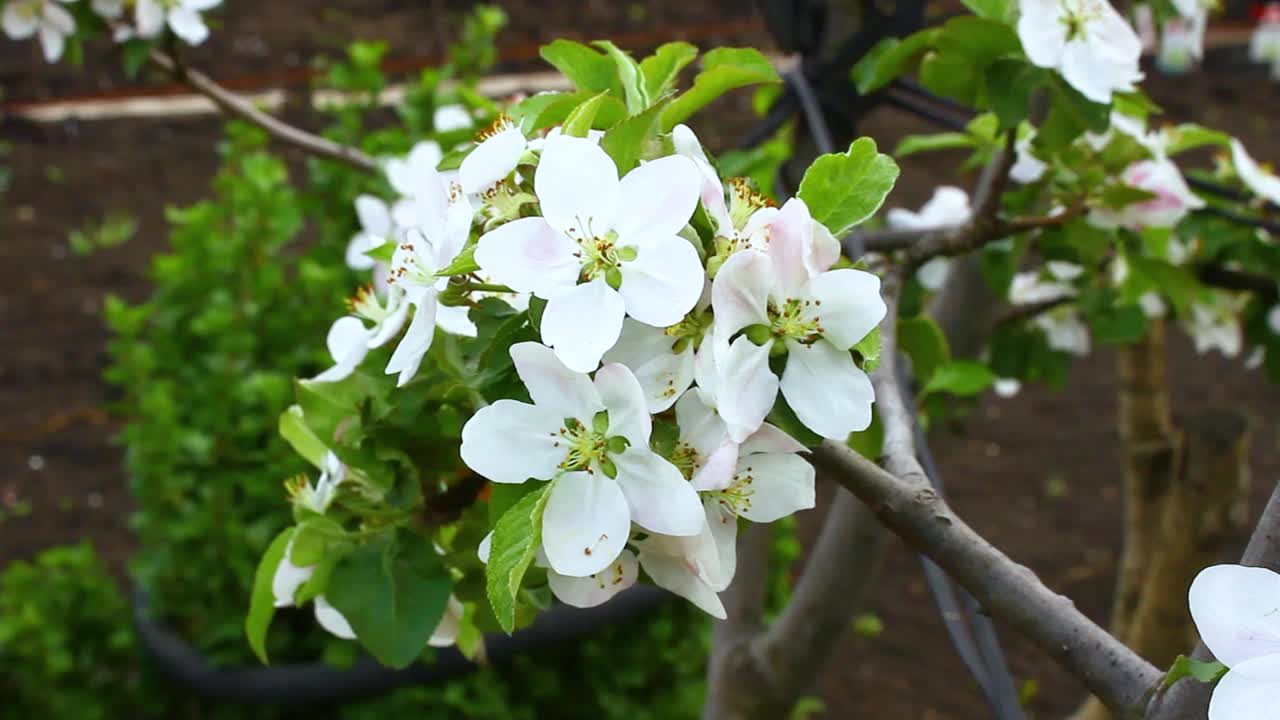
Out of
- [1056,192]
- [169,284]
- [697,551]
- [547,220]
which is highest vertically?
[547,220]

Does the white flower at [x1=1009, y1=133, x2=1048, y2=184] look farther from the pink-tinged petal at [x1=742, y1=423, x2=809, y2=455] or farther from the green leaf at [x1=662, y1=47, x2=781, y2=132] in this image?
the pink-tinged petal at [x1=742, y1=423, x2=809, y2=455]

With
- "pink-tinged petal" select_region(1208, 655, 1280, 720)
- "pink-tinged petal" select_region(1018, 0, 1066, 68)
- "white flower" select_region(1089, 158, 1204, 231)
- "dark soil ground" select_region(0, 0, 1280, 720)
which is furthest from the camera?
"dark soil ground" select_region(0, 0, 1280, 720)

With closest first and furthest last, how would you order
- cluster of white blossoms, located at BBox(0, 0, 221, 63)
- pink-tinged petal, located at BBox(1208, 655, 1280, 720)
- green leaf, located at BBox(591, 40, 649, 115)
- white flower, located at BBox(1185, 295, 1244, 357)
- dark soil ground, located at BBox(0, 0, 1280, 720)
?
1. pink-tinged petal, located at BBox(1208, 655, 1280, 720)
2. green leaf, located at BBox(591, 40, 649, 115)
3. cluster of white blossoms, located at BBox(0, 0, 221, 63)
4. white flower, located at BBox(1185, 295, 1244, 357)
5. dark soil ground, located at BBox(0, 0, 1280, 720)

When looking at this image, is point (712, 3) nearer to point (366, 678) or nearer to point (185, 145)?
point (185, 145)

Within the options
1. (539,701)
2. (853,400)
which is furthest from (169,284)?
(853,400)

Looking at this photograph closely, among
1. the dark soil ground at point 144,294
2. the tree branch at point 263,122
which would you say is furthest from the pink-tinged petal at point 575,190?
the dark soil ground at point 144,294

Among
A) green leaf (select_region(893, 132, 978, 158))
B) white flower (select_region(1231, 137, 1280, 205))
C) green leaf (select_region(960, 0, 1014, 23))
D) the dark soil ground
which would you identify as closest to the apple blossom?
green leaf (select_region(893, 132, 978, 158))

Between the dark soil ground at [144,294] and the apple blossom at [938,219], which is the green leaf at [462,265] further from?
the dark soil ground at [144,294]
